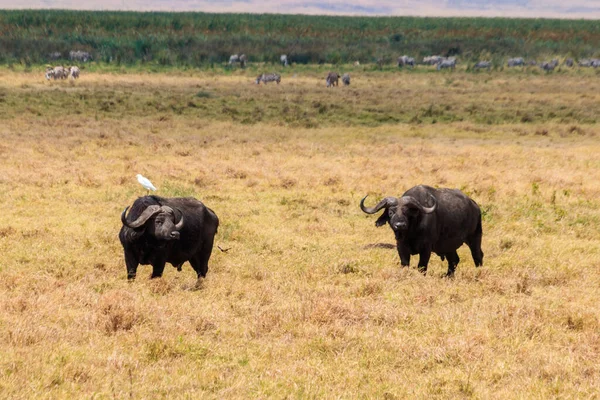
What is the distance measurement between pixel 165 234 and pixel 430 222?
12.9 feet

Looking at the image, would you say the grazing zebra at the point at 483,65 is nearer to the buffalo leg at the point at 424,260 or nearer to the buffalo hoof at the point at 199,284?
the buffalo leg at the point at 424,260

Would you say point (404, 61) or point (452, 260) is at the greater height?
point (452, 260)

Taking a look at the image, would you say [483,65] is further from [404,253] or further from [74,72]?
[404,253]

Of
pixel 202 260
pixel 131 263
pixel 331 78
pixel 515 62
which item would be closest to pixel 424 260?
pixel 202 260

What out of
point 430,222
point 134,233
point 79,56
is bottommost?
point 79,56

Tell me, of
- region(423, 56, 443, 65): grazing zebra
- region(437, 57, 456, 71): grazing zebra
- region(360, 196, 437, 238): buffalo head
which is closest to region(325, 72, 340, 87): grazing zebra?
region(437, 57, 456, 71): grazing zebra

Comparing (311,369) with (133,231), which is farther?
(133,231)

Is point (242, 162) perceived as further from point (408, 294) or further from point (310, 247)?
point (408, 294)

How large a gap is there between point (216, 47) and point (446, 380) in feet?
210

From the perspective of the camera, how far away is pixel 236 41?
7031 cm

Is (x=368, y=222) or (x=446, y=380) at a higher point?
(x=446, y=380)

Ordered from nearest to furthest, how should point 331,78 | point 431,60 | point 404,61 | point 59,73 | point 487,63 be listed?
point 59,73
point 331,78
point 487,63
point 404,61
point 431,60

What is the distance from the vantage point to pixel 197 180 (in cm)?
1677

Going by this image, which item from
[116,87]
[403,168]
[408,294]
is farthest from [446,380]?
[116,87]
